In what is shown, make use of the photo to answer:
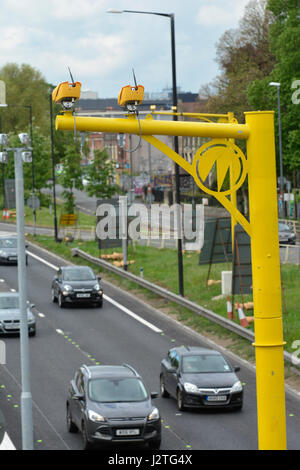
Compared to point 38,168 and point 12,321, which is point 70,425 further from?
point 38,168

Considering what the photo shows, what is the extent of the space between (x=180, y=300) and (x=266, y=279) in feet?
92.2

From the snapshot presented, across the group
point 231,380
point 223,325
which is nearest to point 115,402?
point 231,380

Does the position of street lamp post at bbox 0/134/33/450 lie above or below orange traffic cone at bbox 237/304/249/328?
above

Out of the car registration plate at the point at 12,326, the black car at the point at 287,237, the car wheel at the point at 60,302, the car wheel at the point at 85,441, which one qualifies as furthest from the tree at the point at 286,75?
the car wheel at the point at 85,441

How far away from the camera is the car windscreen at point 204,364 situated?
23094mm

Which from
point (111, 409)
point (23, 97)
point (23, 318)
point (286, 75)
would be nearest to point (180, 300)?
point (111, 409)

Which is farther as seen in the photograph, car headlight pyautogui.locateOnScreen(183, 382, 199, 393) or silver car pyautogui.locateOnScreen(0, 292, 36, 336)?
silver car pyautogui.locateOnScreen(0, 292, 36, 336)

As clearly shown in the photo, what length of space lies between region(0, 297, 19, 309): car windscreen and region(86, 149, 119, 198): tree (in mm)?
34870

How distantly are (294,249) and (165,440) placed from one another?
30.5 meters

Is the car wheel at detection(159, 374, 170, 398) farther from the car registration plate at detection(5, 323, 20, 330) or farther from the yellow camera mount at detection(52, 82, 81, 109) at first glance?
the yellow camera mount at detection(52, 82, 81, 109)

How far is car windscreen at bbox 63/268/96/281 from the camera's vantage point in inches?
1554

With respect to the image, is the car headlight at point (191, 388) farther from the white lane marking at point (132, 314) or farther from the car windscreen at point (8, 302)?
the car windscreen at point (8, 302)

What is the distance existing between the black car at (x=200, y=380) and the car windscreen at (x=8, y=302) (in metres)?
11.0

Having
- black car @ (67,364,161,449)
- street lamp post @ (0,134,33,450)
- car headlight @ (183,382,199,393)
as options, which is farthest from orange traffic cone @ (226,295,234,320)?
street lamp post @ (0,134,33,450)
